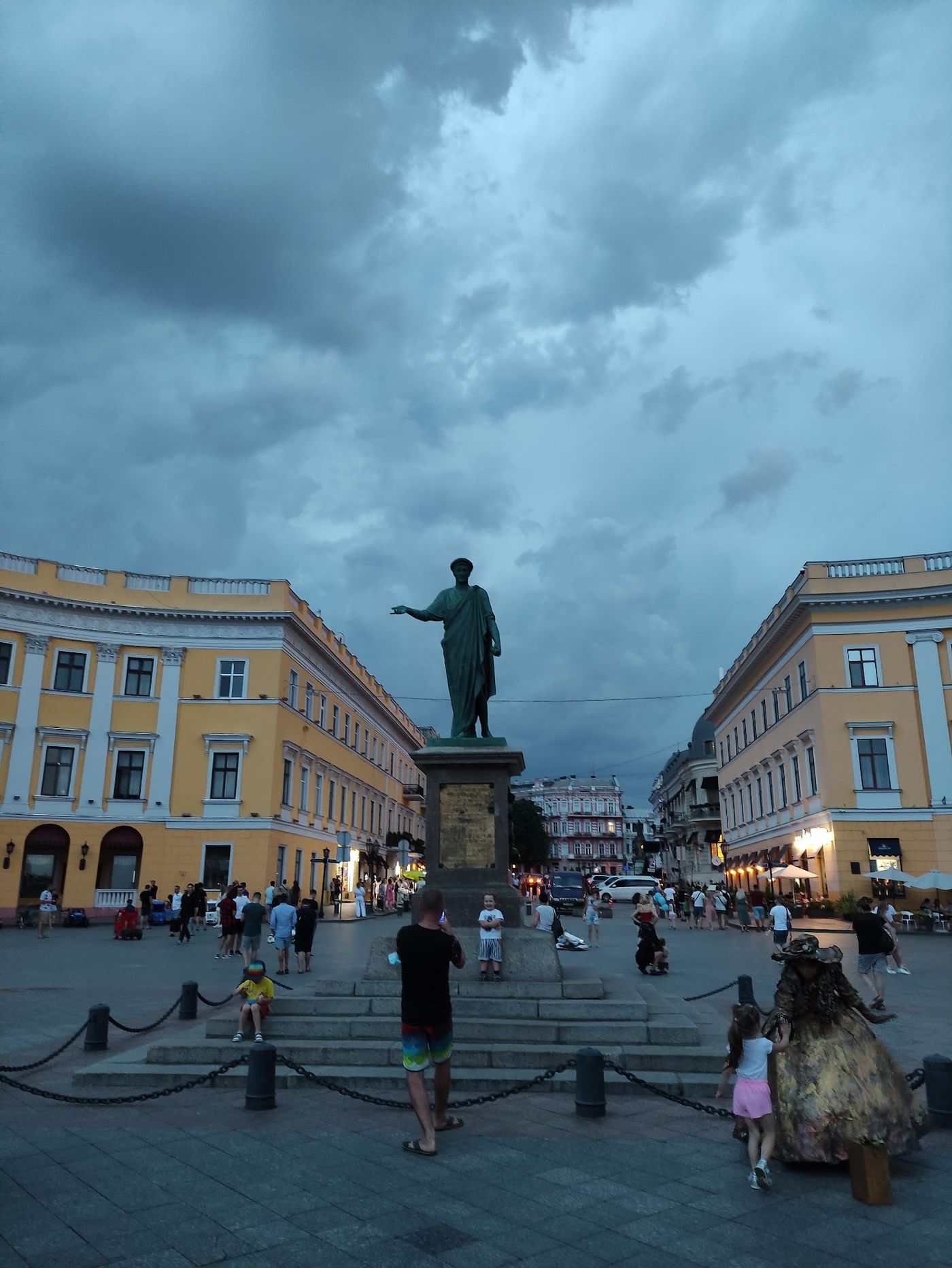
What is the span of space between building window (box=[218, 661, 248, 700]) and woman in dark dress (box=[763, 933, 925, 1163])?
32.7 meters

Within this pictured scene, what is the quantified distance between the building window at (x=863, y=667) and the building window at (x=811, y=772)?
132 inches

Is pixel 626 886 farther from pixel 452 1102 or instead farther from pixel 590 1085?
pixel 452 1102

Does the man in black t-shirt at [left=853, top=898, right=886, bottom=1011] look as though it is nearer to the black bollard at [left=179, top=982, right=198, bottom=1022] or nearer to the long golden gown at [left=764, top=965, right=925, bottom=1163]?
the long golden gown at [left=764, top=965, right=925, bottom=1163]

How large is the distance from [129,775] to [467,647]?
27531 millimetres

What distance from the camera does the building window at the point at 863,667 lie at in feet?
110

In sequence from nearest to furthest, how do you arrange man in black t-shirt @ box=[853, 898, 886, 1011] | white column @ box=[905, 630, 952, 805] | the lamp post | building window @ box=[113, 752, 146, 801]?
1. man in black t-shirt @ box=[853, 898, 886, 1011]
2. white column @ box=[905, 630, 952, 805]
3. building window @ box=[113, 752, 146, 801]
4. the lamp post

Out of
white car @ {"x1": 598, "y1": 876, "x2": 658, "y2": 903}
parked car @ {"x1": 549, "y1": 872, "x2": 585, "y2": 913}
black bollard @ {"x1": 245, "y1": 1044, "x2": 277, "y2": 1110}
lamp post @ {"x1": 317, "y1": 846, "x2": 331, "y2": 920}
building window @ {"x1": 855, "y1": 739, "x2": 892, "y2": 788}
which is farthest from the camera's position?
white car @ {"x1": 598, "y1": 876, "x2": 658, "y2": 903}

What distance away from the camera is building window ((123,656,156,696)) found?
36219 millimetres

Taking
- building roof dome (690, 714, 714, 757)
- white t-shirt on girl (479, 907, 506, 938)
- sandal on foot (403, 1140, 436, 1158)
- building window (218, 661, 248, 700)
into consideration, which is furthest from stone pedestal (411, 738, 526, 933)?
building roof dome (690, 714, 714, 757)

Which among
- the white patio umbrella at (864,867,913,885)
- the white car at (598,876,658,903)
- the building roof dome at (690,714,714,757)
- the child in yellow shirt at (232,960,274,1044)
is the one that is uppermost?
the building roof dome at (690,714,714,757)

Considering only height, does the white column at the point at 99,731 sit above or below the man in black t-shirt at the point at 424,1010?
above

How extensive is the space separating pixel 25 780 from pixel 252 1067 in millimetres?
30294

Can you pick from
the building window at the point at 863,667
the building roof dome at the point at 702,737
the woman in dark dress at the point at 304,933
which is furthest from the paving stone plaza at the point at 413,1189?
the building roof dome at the point at 702,737

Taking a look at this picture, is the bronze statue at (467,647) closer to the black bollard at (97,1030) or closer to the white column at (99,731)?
the black bollard at (97,1030)
